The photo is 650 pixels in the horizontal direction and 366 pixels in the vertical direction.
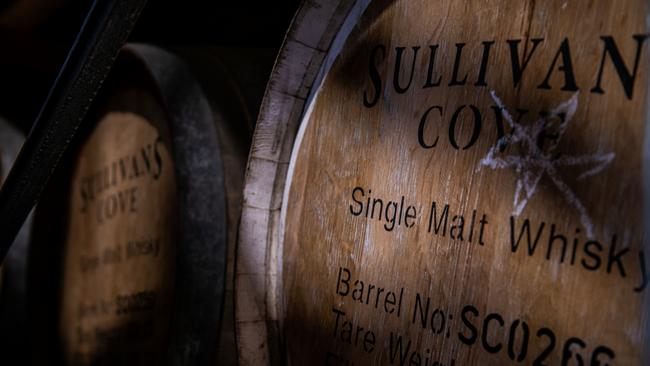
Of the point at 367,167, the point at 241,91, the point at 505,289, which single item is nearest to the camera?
the point at 505,289

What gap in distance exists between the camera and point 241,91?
1763 millimetres

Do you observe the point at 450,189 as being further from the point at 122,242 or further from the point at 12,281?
the point at 12,281

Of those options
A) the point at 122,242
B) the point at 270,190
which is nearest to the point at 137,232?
the point at 122,242

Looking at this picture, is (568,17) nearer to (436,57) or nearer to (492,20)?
(492,20)

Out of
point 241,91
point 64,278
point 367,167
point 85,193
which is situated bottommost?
point 64,278

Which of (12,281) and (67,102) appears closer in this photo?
(67,102)

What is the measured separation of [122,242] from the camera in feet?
6.63

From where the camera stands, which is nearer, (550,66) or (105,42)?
(550,66)

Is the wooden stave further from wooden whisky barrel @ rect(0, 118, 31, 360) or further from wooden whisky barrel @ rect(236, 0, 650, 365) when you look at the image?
wooden whisky barrel @ rect(0, 118, 31, 360)

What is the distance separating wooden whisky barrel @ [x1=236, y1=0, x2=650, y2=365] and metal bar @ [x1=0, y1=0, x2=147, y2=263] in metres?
0.36

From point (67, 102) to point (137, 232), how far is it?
526 mm

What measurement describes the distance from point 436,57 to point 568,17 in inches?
9.7

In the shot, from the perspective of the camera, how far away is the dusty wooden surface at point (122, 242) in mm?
1809

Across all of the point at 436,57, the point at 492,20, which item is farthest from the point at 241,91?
the point at 492,20
